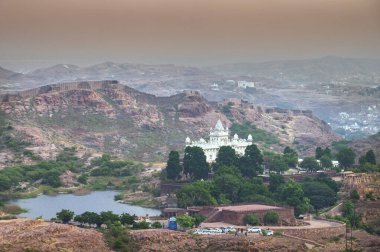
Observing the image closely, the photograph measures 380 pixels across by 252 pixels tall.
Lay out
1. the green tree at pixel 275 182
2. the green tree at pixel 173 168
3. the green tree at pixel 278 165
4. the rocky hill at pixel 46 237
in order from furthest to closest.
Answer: the green tree at pixel 278 165 → the green tree at pixel 173 168 → the green tree at pixel 275 182 → the rocky hill at pixel 46 237

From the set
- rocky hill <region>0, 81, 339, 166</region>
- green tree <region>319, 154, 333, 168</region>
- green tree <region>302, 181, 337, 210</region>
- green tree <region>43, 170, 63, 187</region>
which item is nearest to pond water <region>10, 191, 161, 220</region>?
green tree <region>43, 170, 63, 187</region>

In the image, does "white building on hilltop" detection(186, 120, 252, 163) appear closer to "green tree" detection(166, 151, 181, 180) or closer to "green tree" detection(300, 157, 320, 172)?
"green tree" detection(300, 157, 320, 172)

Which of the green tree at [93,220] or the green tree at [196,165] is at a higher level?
the green tree at [196,165]

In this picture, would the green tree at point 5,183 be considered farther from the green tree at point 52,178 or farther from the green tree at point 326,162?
the green tree at point 326,162

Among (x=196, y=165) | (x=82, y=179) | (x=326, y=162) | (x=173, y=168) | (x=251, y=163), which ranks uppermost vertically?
(x=326, y=162)

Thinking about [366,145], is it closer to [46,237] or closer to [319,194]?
[319,194]

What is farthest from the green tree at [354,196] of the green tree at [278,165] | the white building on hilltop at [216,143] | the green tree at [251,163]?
the white building on hilltop at [216,143]

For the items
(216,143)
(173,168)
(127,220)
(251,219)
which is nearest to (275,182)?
(173,168)
